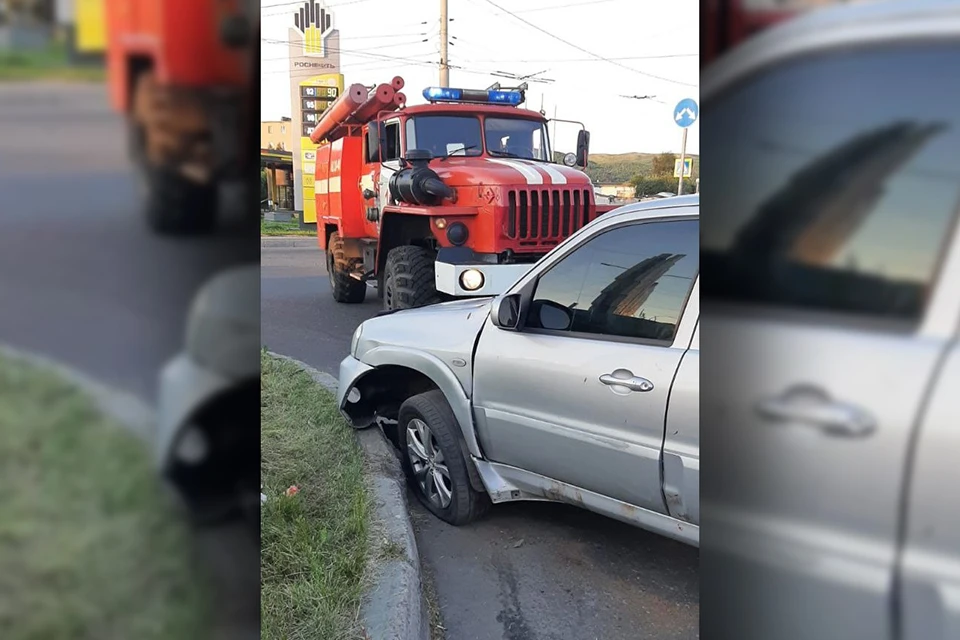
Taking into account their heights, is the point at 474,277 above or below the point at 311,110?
below

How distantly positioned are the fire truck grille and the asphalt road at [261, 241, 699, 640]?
286 cm

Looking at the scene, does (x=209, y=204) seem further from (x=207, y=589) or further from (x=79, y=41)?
(x=207, y=589)

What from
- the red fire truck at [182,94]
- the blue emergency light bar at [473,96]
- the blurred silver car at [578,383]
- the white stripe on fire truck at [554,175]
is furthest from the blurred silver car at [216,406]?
the blue emergency light bar at [473,96]

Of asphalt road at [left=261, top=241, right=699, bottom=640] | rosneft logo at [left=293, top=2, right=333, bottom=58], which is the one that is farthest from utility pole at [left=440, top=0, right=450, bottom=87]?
asphalt road at [left=261, top=241, right=699, bottom=640]

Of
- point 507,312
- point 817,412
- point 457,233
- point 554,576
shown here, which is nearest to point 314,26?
point 507,312

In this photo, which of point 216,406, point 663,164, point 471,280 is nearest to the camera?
point 216,406

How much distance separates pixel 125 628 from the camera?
0.90 m

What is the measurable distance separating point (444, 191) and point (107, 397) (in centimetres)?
517

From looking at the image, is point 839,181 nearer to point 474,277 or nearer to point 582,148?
point 474,277

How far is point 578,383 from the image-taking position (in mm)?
2338

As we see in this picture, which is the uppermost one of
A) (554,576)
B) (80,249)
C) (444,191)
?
(444,191)

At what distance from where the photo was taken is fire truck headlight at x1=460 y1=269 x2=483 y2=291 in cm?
532

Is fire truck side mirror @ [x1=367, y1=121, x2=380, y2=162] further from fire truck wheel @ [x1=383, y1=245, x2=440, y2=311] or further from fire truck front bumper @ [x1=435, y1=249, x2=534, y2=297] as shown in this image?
fire truck front bumper @ [x1=435, y1=249, x2=534, y2=297]

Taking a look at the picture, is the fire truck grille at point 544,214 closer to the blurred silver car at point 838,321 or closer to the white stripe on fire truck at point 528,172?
the white stripe on fire truck at point 528,172
